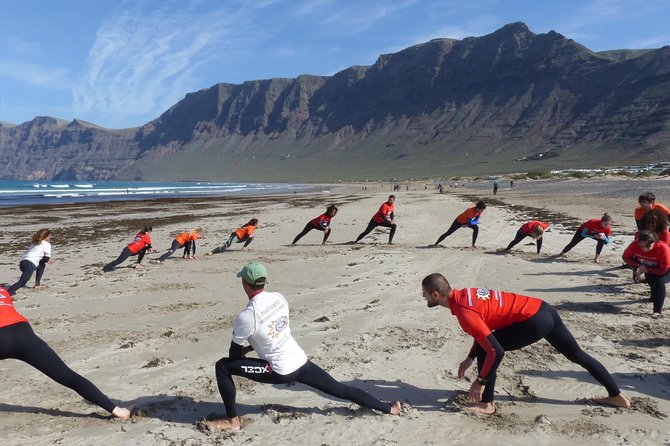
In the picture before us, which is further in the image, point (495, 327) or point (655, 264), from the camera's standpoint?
point (655, 264)

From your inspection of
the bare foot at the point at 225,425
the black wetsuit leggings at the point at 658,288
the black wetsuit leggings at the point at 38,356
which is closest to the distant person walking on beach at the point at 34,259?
the black wetsuit leggings at the point at 38,356

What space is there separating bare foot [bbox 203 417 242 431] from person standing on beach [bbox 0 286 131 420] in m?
0.93

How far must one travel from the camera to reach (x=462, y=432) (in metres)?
4.31

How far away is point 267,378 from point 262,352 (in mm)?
257

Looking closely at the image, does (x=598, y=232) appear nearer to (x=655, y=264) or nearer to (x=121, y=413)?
(x=655, y=264)

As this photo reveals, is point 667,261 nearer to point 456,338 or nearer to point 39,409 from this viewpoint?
point 456,338

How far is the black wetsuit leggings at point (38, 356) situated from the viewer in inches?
164

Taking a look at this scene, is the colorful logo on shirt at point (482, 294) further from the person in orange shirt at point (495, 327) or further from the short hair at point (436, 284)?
the short hair at point (436, 284)

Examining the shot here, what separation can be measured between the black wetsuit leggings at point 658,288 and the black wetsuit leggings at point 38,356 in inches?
311

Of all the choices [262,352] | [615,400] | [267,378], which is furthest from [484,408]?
[262,352]

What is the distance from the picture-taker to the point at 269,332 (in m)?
4.09

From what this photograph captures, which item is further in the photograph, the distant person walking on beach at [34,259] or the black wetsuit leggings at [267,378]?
the distant person walking on beach at [34,259]

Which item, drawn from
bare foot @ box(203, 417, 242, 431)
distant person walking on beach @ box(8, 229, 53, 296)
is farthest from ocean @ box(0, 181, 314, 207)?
bare foot @ box(203, 417, 242, 431)

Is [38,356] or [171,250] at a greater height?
[38,356]
